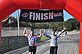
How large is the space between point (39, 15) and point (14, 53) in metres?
10.8

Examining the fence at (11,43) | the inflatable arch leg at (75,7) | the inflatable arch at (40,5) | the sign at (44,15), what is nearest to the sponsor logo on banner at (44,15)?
the sign at (44,15)

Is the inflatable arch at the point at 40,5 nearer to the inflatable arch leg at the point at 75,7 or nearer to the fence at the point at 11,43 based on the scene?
the inflatable arch leg at the point at 75,7

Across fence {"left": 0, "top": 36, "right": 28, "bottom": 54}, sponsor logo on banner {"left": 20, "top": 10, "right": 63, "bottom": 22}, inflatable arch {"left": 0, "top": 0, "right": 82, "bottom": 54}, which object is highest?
inflatable arch {"left": 0, "top": 0, "right": 82, "bottom": 54}

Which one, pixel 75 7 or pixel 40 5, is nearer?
pixel 75 7

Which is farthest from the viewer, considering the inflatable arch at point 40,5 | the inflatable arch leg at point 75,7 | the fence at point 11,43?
the fence at point 11,43

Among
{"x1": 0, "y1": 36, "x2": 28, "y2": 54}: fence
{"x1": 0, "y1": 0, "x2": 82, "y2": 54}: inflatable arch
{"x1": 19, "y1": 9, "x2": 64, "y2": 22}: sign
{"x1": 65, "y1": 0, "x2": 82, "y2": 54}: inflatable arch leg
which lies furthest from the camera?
{"x1": 0, "y1": 36, "x2": 28, "y2": 54}: fence

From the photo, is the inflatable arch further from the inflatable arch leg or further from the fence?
the fence

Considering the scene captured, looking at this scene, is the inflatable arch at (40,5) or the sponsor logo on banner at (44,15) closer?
the inflatable arch at (40,5)

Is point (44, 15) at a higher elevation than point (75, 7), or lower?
lower

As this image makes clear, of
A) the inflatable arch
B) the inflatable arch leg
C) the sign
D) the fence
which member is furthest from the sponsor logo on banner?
the fence

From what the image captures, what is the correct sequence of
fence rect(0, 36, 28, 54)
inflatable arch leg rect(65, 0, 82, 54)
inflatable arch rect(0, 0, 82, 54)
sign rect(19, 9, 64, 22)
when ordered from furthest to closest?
fence rect(0, 36, 28, 54), sign rect(19, 9, 64, 22), inflatable arch rect(0, 0, 82, 54), inflatable arch leg rect(65, 0, 82, 54)

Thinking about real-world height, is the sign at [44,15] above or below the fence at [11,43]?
above

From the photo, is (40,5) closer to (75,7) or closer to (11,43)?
(75,7)

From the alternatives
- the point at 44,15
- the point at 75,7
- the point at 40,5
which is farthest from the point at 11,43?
the point at 75,7
